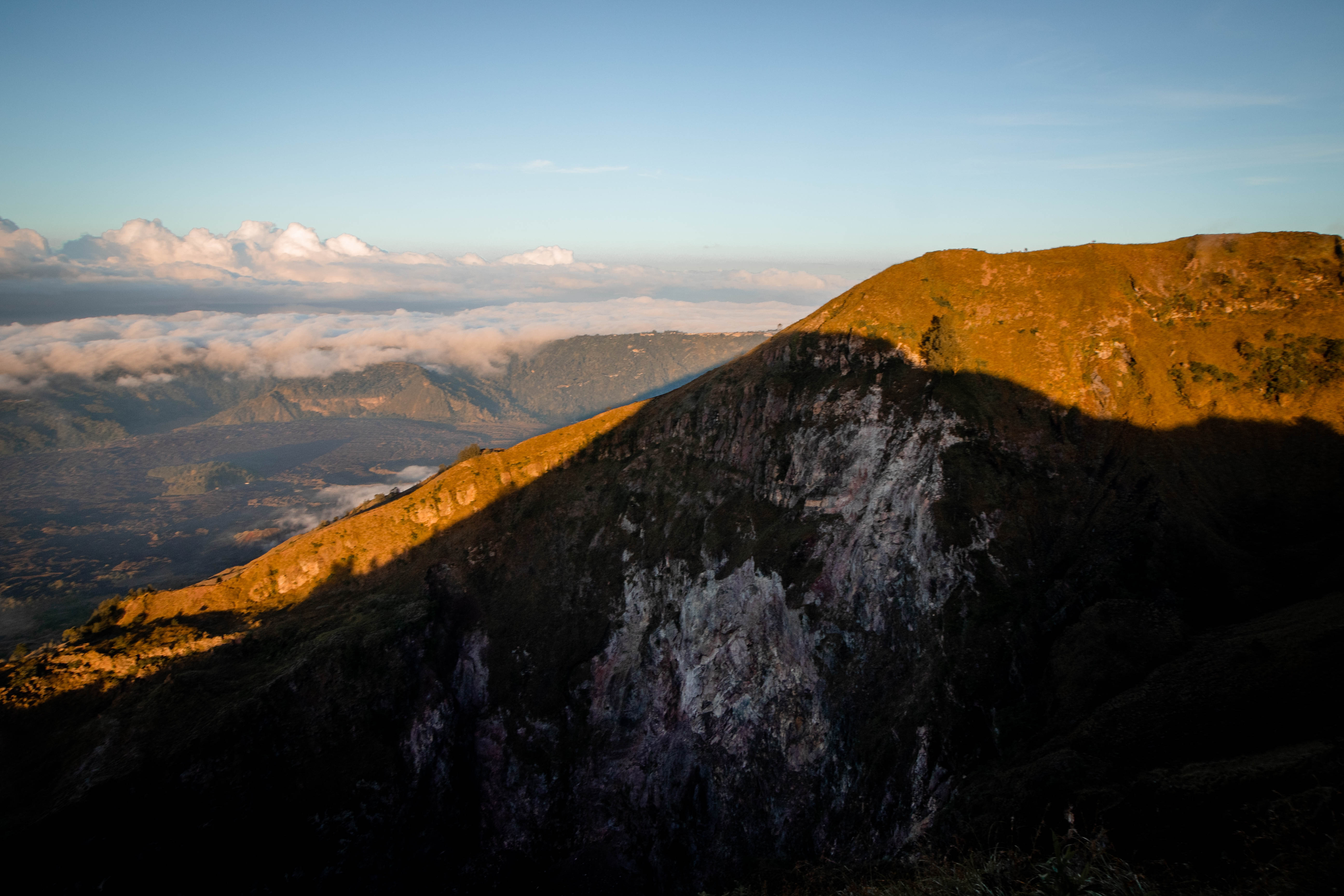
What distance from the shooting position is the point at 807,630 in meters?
63.1

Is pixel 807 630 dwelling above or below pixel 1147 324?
below

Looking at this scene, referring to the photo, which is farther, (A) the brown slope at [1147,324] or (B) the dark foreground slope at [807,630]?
(A) the brown slope at [1147,324]

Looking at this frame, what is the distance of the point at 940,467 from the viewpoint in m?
60.8

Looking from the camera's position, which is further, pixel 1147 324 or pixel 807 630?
pixel 1147 324

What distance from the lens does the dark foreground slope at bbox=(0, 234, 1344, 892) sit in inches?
1711

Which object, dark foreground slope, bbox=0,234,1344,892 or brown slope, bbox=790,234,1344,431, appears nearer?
Result: dark foreground slope, bbox=0,234,1344,892

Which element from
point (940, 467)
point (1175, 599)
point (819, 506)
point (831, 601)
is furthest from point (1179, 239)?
point (831, 601)

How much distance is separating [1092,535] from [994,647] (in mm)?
14369

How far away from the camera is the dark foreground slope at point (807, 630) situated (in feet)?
143

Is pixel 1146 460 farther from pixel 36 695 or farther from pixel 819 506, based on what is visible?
pixel 36 695

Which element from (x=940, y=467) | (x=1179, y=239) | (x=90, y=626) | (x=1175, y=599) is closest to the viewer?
(x=1175, y=599)

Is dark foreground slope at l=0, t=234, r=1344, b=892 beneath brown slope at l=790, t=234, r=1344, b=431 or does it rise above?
beneath

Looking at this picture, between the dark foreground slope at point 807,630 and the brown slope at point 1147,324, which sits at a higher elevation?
the brown slope at point 1147,324

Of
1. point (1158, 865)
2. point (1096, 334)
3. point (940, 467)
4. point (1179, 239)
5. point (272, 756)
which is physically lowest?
point (272, 756)
